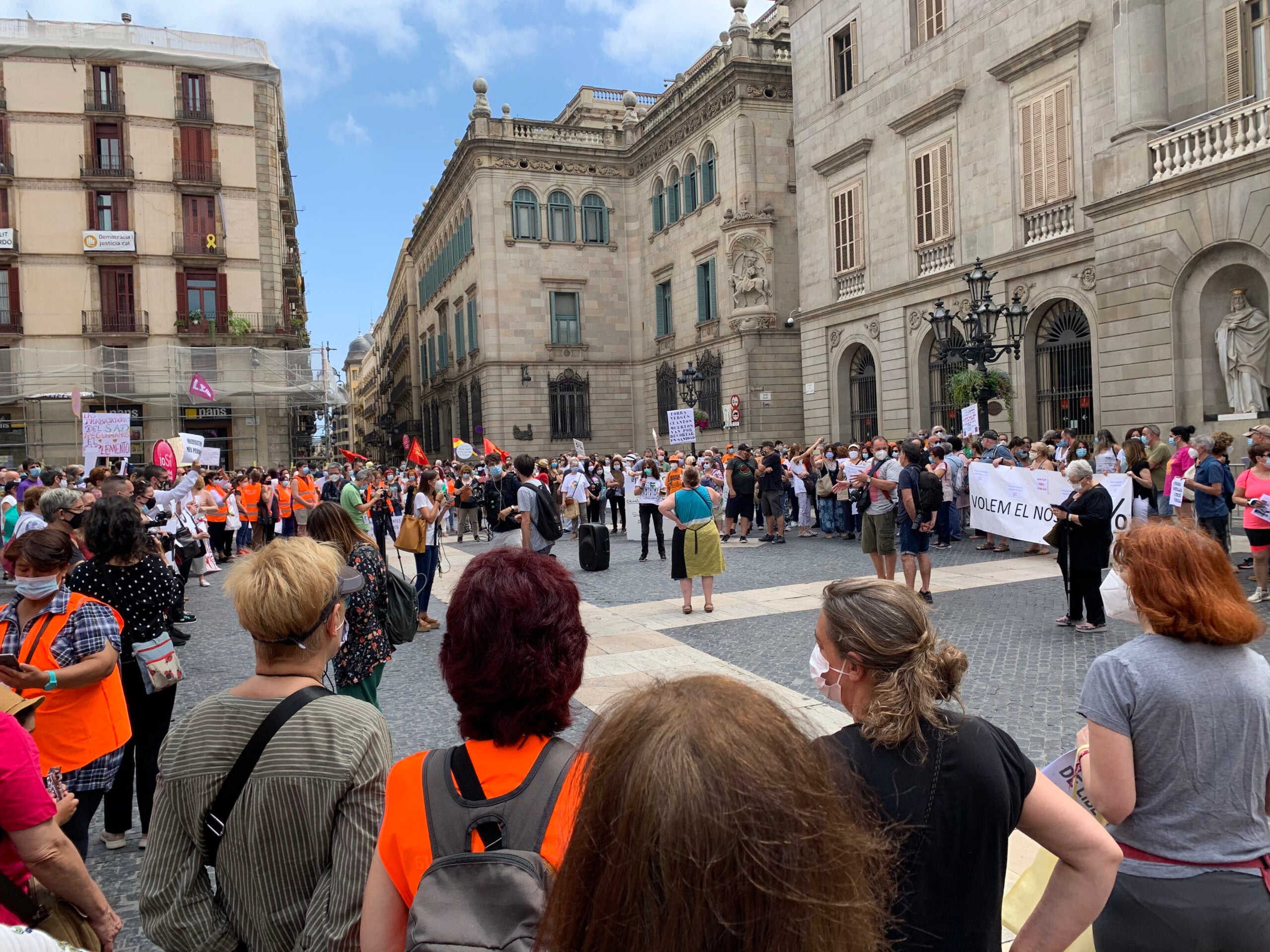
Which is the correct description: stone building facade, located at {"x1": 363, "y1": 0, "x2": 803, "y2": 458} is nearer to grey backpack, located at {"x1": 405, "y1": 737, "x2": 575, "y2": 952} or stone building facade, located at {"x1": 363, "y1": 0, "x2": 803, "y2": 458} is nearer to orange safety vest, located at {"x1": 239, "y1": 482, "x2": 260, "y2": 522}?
orange safety vest, located at {"x1": 239, "y1": 482, "x2": 260, "y2": 522}

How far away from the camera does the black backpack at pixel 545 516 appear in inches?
392

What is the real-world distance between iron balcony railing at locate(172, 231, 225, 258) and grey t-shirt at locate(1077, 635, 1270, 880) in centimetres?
4066

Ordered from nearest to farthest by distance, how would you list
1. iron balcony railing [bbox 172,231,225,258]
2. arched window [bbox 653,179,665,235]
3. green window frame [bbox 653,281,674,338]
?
iron balcony railing [bbox 172,231,225,258], arched window [bbox 653,179,665,235], green window frame [bbox 653,281,674,338]

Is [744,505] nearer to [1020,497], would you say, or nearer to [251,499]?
[1020,497]

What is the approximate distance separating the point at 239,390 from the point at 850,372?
74.3 ft

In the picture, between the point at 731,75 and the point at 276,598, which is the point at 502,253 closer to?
the point at 731,75

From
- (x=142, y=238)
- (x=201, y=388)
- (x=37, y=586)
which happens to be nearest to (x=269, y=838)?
(x=37, y=586)

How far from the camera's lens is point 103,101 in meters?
37.0

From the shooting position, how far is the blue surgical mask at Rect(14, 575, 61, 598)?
12.0 ft

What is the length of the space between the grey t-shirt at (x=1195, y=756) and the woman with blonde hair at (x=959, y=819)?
19.4 inches

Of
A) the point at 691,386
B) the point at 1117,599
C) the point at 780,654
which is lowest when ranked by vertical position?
the point at 780,654

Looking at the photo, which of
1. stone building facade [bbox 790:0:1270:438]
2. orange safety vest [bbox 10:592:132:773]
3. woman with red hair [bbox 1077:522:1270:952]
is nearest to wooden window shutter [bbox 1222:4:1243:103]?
stone building facade [bbox 790:0:1270:438]

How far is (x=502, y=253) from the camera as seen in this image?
3856 cm

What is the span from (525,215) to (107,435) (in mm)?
25180
